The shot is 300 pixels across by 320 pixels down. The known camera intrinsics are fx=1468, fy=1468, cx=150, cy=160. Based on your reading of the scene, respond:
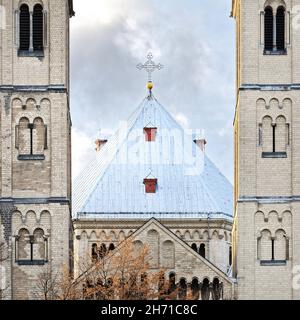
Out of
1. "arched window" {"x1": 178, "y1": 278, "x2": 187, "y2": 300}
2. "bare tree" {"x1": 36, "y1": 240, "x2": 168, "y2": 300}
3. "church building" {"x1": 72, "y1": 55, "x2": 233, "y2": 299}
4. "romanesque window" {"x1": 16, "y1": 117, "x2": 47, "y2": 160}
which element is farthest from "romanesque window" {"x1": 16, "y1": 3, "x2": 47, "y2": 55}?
"church building" {"x1": 72, "y1": 55, "x2": 233, "y2": 299}

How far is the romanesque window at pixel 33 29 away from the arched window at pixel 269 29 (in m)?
9.40

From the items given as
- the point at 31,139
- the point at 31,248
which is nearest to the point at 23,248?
the point at 31,248

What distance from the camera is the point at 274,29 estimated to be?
6184 cm

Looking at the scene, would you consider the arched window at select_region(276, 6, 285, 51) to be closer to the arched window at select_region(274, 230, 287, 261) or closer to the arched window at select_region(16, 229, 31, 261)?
the arched window at select_region(274, 230, 287, 261)

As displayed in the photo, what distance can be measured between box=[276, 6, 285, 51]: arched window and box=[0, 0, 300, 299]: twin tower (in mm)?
42

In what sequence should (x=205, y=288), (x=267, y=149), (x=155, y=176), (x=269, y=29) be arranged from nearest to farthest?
(x=267, y=149) < (x=269, y=29) < (x=205, y=288) < (x=155, y=176)

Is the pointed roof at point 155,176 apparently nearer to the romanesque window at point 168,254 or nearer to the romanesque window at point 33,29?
the romanesque window at point 168,254

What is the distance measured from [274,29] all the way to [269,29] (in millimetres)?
215

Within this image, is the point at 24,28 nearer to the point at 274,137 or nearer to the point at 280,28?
the point at 280,28

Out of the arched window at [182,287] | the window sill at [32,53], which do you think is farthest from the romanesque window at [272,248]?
the window sill at [32,53]

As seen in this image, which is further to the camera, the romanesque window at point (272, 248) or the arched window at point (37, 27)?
the arched window at point (37, 27)

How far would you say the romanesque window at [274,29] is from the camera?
61.8 metres
